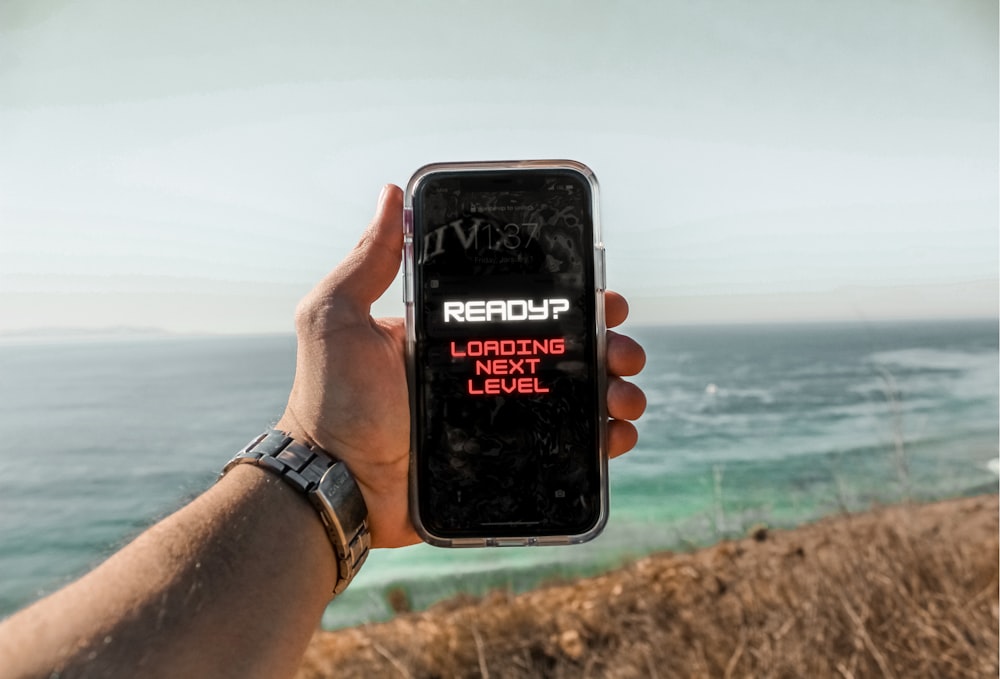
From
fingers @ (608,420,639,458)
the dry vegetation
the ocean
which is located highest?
fingers @ (608,420,639,458)

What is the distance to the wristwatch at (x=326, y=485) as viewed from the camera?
127cm

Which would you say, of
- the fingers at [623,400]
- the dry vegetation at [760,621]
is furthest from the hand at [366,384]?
the dry vegetation at [760,621]

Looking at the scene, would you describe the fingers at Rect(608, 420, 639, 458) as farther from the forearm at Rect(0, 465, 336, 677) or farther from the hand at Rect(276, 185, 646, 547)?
the forearm at Rect(0, 465, 336, 677)

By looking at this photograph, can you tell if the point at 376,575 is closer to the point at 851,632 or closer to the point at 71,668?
the point at 851,632

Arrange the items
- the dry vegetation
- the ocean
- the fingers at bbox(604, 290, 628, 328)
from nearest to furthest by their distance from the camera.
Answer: the fingers at bbox(604, 290, 628, 328)
the dry vegetation
the ocean

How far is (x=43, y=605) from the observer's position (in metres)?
0.96

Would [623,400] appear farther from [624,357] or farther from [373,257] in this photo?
[373,257]

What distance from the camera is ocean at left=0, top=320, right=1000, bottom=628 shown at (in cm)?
726

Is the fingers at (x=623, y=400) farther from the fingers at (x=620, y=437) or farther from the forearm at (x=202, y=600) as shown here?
the forearm at (x=202, y=600)

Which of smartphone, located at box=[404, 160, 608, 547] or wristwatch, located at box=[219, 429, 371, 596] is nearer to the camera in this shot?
wristwatch, located at box=[219, 429, 371, 596]

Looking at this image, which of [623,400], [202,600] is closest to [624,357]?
[623,400]

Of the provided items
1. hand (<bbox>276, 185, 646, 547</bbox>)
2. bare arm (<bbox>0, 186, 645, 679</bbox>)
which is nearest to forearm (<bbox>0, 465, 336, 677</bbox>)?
bare arm (<bbox>0, 186, 645, 679</bbox>)

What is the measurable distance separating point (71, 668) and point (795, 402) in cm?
2369

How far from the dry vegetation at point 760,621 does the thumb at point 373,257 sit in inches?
49.0
